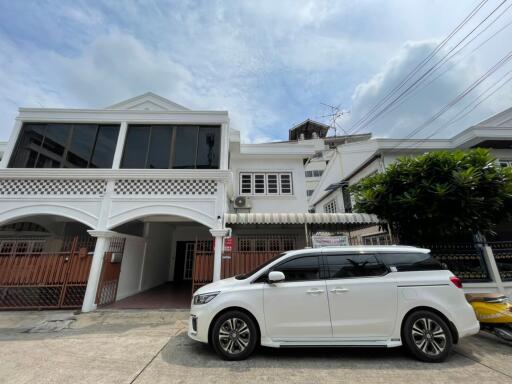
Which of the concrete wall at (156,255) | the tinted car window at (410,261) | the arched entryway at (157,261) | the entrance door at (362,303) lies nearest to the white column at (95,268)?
the arched entryway at (157,261)

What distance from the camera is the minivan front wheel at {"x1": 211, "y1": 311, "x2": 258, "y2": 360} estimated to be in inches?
142

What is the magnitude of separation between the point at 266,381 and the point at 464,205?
22.0ft

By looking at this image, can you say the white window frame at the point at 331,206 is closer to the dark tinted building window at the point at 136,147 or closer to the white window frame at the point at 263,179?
the white window frame at the point at 263,179

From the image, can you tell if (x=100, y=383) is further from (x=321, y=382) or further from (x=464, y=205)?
(x=464, y=205)

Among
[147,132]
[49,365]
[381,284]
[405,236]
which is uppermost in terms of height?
[147,132]

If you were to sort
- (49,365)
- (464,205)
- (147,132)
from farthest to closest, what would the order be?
(147,132) → (464,205) → (49,365)

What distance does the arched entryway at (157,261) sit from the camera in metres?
7.75

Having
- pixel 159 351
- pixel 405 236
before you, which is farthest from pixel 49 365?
pixel 405 236

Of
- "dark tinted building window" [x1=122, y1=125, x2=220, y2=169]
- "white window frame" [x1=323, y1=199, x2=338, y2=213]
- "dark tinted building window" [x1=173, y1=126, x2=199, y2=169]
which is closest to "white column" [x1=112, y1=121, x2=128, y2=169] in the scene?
"dark tinted building window" [x1=122, y1=125, x2=220, y2=169]

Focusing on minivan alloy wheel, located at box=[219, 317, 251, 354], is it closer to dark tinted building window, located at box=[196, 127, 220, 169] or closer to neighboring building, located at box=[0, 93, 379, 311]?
neighboring building, located at box=[0, 93, 379, 311]

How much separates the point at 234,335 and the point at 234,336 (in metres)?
0.01

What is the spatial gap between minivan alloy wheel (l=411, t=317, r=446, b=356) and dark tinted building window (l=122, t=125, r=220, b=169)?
6.71 meters

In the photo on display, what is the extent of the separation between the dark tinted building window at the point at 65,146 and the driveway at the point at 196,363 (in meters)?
5.18

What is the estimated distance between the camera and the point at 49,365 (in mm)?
3557
